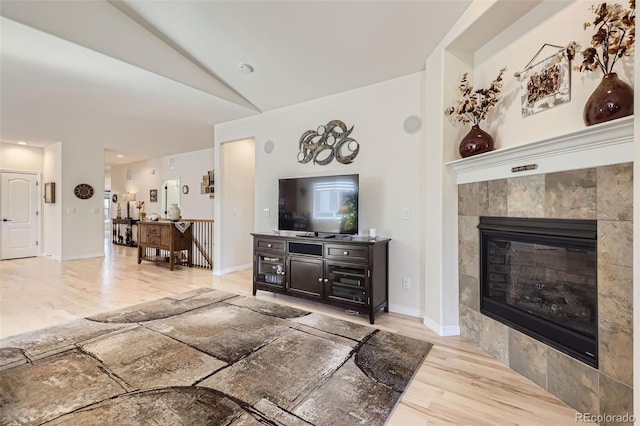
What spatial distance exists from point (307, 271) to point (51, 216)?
6.93 metres

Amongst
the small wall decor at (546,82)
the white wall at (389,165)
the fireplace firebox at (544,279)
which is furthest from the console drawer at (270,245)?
the small wall decor at (546,82)

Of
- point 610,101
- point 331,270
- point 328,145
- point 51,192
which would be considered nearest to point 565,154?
point 610,101

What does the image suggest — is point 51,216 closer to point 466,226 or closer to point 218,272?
point 218,272

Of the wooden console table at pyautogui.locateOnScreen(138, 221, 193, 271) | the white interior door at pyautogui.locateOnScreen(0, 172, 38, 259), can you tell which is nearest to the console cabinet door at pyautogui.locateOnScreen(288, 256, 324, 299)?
the wooden console table at pyautogui.locateOnScreen(138, 221, 193, 271)

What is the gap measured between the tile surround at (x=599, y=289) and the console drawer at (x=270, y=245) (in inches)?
91.5

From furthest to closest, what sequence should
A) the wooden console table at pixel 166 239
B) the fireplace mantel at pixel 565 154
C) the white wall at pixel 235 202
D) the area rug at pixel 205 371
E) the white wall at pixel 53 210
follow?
the white wall at pixel 53 210, the wooden console table at pixel 166 239, the white wall at pixel 235 202, the area rug at pixel 205 371, the fireplace mantel at pixel 565 154

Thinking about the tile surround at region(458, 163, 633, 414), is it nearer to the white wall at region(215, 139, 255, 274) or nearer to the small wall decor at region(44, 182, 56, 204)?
the white wall at region(215, 139, 255, 274)

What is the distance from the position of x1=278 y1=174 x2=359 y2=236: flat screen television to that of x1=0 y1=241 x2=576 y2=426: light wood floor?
3.17 feet

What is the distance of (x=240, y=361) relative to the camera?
6.96 feet

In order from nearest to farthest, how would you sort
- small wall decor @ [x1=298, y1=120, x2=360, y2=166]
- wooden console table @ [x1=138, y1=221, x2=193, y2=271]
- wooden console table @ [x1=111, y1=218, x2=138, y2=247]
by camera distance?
small wall decor @ [x1=298, y1=120, x2=360, y2=166] < wooden console table @ [x1=138, y1=221, x2=193, y2=271] < wooden console table @ [x1=111, y1=218, x2=138, y2=247]

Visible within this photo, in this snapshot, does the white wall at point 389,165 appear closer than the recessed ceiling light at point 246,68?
Yes

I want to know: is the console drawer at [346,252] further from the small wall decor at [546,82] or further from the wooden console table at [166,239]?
the wooden console table at [166,239]

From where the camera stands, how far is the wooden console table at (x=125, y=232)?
8766 millimetres

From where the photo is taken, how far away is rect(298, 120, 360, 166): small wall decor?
3.54 meters
